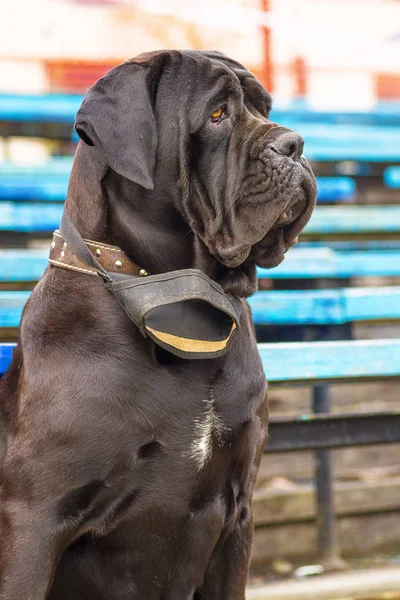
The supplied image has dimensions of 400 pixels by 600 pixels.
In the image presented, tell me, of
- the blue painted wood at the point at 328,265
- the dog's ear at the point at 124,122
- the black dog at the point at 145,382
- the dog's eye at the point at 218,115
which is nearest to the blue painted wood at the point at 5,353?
the black dog at the point at 145,382

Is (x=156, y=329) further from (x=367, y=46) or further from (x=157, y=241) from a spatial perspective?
(x=367, y=46)

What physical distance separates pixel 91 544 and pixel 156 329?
1.58 ft

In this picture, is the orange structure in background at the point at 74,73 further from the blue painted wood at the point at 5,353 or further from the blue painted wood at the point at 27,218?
the blue painted wood at the point at 5,353

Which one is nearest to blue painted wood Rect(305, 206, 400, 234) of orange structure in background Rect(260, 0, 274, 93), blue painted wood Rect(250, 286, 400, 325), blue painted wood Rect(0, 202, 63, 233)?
blue painted wood Rect(250, 286, 400, 325)

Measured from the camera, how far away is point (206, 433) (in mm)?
1889

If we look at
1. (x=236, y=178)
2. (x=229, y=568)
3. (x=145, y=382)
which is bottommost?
(x=229, y=568)

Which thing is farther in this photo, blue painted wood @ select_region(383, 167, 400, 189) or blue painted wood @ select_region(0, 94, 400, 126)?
blue painted wood @ select_region(383, 167, 400, 189)

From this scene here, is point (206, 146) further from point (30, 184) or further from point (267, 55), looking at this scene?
point (267, 55)

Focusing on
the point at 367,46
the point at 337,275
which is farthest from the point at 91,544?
the point at 367,46

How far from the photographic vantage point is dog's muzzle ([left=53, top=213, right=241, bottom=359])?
185cm

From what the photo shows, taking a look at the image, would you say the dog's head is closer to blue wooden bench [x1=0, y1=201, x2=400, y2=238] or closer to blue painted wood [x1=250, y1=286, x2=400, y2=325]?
blue painted wood [x1=250, y1=286, x2=400, y2=325]

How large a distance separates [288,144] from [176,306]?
0.43 meters

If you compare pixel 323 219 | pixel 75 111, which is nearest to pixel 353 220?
pixel 323 219

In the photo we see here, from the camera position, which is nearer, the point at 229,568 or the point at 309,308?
the point at 229,568
